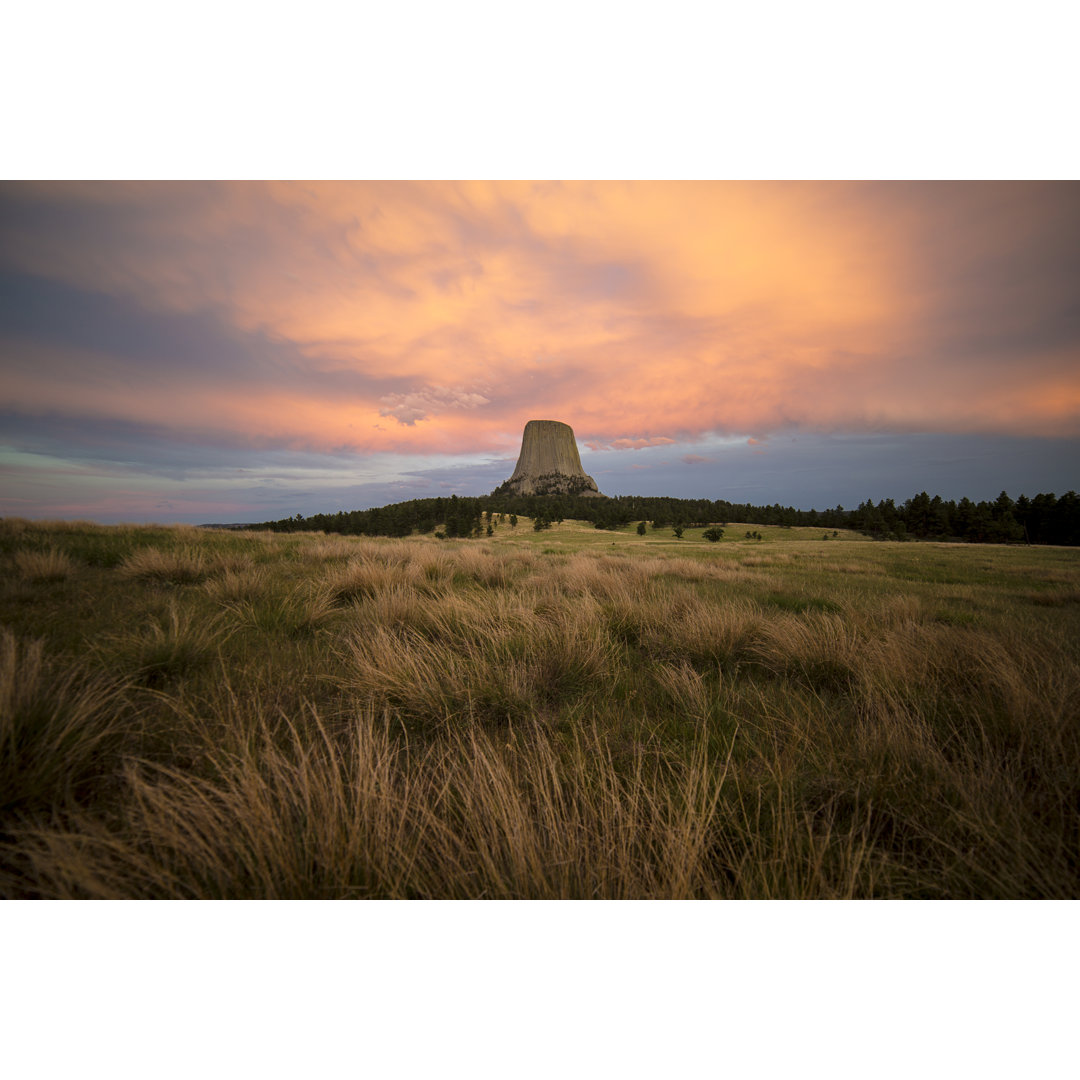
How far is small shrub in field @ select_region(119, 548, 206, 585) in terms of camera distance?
160 inches

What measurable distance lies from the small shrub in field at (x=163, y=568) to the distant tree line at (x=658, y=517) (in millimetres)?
24167

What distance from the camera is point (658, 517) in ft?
157

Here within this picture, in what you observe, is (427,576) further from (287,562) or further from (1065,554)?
(1065,554)

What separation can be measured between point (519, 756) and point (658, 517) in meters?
48.8

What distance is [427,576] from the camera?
18.5ft

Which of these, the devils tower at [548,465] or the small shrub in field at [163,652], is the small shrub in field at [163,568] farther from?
the devils tower at [548,465]

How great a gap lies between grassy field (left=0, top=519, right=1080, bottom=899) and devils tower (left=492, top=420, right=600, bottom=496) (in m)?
82.0

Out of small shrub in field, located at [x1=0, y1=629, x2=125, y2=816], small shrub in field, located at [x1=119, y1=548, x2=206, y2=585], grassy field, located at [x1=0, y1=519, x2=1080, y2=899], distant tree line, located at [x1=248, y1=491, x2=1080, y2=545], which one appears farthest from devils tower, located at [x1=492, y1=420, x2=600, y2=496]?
small shrub in field, located at [x1=0, y1=629, x2=125, y2=816]

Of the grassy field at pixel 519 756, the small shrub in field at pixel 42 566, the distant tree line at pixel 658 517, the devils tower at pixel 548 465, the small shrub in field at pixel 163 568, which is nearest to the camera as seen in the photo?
the grassy field at pixel 519 756

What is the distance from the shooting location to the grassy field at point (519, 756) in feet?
3.74

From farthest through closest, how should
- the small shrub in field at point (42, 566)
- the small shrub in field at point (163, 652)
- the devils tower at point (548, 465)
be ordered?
the devils tower at point (548, 465) < the small shrub in field at point (42, 566) < the small shrub in field at point (163, 652)

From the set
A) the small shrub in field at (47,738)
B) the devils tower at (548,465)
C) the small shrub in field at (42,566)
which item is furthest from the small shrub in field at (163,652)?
the devils tower at (548,465)

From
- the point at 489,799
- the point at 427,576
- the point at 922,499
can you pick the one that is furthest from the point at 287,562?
the point at 922,499

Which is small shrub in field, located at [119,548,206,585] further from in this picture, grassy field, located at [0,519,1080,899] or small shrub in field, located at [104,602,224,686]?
small shrub in field, located at [104,602,224,686]
